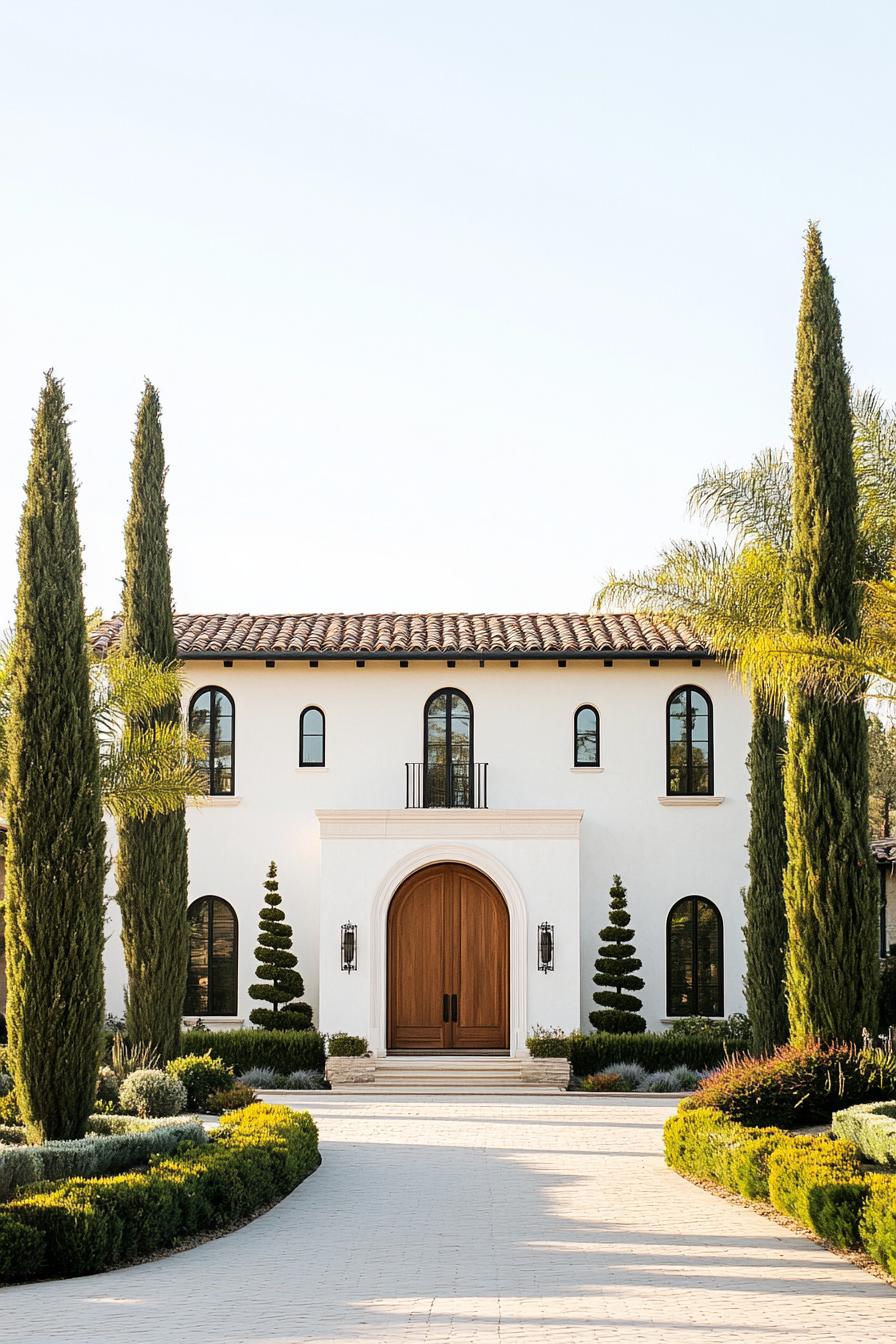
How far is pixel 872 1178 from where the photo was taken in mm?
9961

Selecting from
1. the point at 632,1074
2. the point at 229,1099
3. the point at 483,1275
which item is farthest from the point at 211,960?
the point at 483,1275

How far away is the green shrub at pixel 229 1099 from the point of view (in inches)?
664

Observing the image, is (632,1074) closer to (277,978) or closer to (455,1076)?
(455,1076)

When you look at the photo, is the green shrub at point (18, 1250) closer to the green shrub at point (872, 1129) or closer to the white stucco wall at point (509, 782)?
the green shrub at point (872, 1129)

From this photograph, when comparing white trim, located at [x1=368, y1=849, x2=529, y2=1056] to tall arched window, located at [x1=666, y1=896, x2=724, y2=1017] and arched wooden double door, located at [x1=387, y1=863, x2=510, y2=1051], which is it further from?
tall arched window, located at [x1=666, y1=896, x2=724, y2=1017]

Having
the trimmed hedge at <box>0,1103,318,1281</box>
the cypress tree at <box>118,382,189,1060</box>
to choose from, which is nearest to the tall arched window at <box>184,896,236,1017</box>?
the cypress tree at <box>118,382,189,1060</box>

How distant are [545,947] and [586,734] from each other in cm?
383

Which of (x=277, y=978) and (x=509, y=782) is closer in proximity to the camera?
(x=277, y=978)

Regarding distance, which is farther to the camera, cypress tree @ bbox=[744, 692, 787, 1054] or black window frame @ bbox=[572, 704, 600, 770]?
black window frame @ bbox=[572, 704, 600, 770]

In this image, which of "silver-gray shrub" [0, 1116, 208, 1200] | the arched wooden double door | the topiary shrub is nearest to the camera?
"silver-gray shrub" [0, 1116, 208, 1200]

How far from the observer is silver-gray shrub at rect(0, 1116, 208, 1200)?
35.3 ft

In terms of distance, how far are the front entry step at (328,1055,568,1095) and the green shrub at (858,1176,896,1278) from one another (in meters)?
12.5

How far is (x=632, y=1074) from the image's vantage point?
854 inches

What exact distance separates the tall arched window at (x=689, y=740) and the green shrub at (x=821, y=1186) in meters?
13.3
